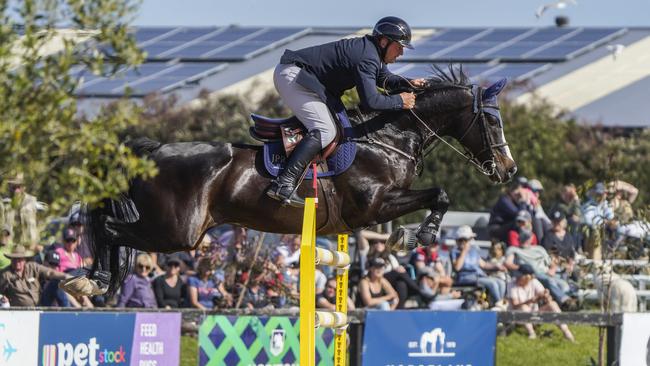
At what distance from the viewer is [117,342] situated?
8797 mm

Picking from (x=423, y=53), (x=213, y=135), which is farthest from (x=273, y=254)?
(x=423, y=53)

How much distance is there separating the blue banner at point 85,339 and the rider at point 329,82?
6.96 feet

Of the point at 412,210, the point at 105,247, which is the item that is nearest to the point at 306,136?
the point at 412,210

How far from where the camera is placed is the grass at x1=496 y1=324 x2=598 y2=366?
1191 cm

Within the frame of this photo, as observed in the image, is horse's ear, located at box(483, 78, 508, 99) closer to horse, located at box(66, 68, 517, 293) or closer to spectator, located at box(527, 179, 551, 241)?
horse, located at box(66, 68, 517, 293)

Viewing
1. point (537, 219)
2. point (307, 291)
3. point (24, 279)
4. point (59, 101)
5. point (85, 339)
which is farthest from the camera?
point (537, 219)

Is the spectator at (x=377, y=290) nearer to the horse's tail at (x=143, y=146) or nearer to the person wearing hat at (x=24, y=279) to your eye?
the person wearing hat at (x=24, y=279)

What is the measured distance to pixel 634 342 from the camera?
10039mm

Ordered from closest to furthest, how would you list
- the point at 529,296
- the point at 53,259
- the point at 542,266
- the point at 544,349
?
the point at 53,259 → the point at 544,349 → the point at 529,296 → the point at 542,266

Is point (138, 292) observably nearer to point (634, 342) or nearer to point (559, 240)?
point (634, 342)

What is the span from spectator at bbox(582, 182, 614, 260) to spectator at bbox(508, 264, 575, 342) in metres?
0.79

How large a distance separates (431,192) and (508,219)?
6609mm

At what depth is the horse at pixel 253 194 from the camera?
7.66 m

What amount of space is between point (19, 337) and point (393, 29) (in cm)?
357
